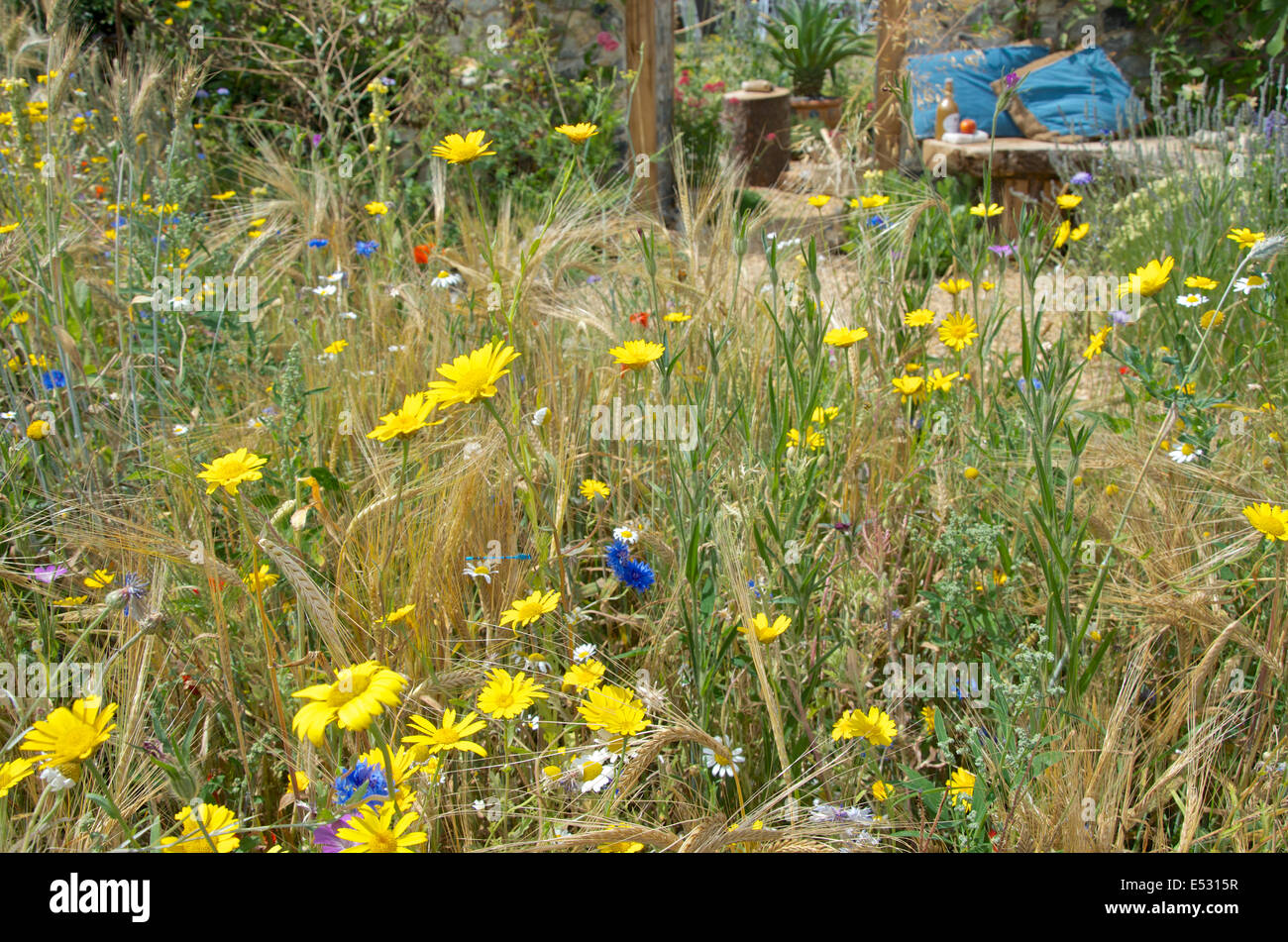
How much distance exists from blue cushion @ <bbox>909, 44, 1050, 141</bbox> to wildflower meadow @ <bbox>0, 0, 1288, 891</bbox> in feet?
15.8

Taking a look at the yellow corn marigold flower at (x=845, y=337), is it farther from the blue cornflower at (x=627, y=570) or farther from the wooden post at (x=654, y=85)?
the wooden post at (x=654, y=85)

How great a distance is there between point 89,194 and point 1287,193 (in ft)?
15.2

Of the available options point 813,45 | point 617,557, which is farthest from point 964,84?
point 617,557

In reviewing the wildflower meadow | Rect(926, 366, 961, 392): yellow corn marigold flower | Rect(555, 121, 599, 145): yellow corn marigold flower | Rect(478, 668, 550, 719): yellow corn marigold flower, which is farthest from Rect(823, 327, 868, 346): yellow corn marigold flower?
Rect(478, 668, 550, 719): yellow corn marigold flower

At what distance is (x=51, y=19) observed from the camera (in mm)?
1827

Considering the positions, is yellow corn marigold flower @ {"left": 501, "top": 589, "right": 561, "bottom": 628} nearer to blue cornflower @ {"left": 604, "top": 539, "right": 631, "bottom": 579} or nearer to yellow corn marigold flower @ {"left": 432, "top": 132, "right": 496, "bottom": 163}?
blue cornflower @ {"left": 604, "top": 539, "right": 631, "bottom": 579}

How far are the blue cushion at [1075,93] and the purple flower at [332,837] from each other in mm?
6366

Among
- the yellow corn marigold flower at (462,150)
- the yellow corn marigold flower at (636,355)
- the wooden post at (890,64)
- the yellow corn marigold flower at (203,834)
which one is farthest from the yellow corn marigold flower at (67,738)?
the wooden post at (890,64)

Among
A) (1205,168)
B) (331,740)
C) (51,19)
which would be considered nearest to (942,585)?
Result: (331,740)

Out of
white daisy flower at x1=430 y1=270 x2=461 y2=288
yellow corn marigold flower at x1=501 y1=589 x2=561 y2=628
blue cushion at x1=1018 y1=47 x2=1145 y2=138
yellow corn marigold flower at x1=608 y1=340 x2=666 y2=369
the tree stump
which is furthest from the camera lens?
the tree stump

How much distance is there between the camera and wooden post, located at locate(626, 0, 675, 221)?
557cm

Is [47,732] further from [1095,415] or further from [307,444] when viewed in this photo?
[1095,415]

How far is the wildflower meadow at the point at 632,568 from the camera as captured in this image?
1077 millimetres

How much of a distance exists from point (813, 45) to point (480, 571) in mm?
9827
